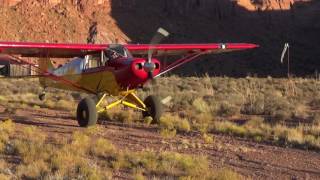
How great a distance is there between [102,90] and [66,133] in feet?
8.77

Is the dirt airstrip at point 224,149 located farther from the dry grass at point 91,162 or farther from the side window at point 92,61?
the side window at point 92,61

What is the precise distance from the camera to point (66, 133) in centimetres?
1355

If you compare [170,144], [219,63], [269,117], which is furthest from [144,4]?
[170,144]

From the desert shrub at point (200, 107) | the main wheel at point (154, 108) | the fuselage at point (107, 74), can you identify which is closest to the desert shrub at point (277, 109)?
the desert shrub at point (200, 107)

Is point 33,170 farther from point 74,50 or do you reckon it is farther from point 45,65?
point 45,65

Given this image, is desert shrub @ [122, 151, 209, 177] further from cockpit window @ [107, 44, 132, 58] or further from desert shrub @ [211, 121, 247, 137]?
cockpit window @ [107, 44, 132, 58]

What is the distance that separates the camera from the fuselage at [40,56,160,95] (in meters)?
14.6

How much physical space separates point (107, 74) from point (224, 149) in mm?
4981

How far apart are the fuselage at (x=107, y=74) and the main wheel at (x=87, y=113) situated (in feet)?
2.85

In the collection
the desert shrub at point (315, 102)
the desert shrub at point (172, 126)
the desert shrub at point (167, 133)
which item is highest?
the desert shrub at point (315, 102)

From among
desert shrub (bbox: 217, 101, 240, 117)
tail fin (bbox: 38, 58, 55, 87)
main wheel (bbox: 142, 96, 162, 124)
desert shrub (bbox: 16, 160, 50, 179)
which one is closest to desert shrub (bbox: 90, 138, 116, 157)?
desert shrub (bbox: 16, 160, 50, 179)

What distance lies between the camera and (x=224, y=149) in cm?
1150

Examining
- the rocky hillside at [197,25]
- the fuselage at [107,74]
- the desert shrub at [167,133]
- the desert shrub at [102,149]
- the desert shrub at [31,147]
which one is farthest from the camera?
the rocky hillside at [197,25]

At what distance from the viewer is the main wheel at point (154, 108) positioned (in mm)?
15970
